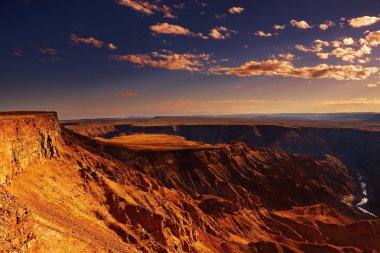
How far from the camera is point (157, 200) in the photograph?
68750mm

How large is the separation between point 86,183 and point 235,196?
55.1 metres

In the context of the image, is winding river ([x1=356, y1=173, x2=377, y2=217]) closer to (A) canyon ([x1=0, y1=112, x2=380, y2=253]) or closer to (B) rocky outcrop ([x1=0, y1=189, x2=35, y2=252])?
(A) canyon ([x1=0, y1=112, x2=380, y2=253])

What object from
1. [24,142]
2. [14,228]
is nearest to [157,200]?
[24,142]

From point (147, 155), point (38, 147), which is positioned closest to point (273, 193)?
point (147, 155)

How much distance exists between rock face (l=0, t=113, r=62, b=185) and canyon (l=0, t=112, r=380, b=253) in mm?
165

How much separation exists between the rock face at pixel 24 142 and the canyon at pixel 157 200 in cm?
17

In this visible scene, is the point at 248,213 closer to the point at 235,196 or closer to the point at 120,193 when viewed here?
the point at 235,196

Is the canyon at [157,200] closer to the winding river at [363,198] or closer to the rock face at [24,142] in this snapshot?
the rock face at [24,142]

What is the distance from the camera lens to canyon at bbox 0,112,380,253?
37719 millimetres

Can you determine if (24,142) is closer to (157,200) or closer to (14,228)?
(14,228)

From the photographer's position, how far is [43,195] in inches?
1693

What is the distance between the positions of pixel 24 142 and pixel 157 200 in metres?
29.6

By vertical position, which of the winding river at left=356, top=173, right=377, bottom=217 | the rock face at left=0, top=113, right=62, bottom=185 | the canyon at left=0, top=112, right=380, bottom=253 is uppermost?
the rock face at left=0, top=113, right=62, bottom=185

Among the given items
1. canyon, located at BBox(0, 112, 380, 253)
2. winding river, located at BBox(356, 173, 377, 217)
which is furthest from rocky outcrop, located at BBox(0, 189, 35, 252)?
winding river, located at BBox(356, 173, 377, 217)
